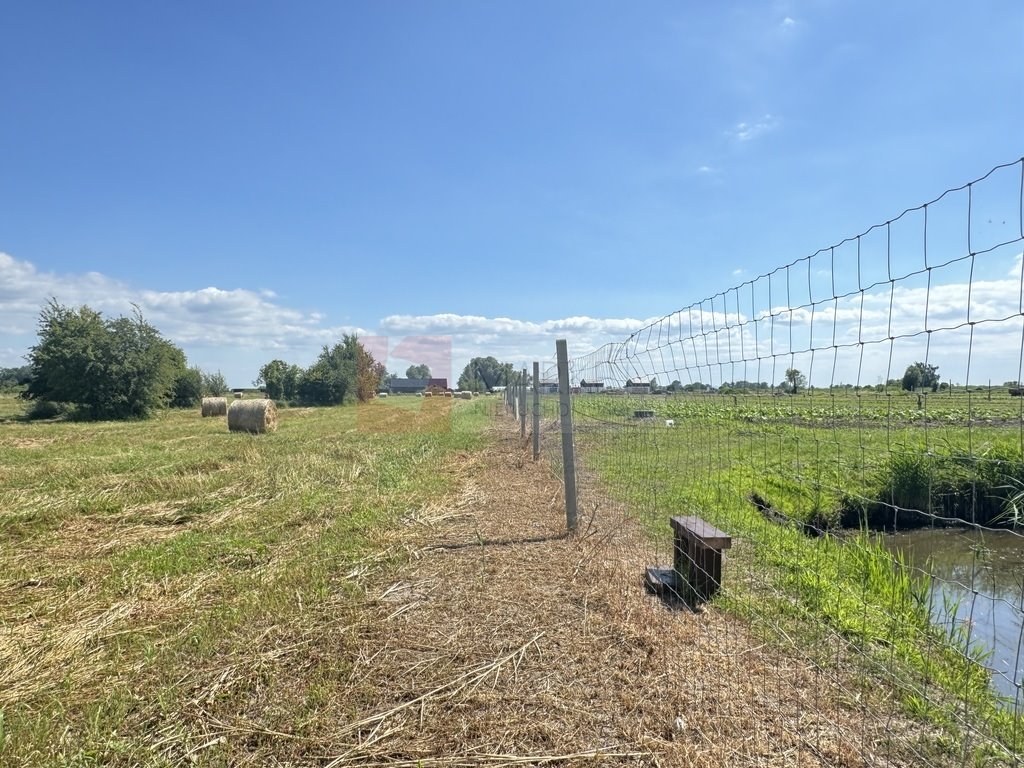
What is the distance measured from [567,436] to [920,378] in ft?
10.8

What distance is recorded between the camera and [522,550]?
4.68 meters

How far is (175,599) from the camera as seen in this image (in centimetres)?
374

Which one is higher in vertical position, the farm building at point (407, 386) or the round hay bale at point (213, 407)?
the farm building at point (407, 386)

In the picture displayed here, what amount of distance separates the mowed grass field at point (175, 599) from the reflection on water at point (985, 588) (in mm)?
2871

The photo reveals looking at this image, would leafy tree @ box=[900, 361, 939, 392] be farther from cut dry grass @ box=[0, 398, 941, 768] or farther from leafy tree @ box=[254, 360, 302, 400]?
leafy tree @ box=[254, 360, 302, 400]

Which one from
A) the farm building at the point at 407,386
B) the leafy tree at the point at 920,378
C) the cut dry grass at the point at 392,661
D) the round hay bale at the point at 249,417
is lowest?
the cut dry grass at the point at 392,661

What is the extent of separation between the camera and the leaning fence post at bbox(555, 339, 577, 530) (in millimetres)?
5074

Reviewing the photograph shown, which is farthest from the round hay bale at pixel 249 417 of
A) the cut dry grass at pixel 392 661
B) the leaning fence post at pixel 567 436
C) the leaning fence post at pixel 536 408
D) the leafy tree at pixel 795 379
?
the leafy tree at pixel 795 379

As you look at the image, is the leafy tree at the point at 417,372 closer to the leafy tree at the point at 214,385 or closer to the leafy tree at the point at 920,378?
the leafy tree at the point at 214,385

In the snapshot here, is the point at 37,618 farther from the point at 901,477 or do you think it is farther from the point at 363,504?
the point at 901,477

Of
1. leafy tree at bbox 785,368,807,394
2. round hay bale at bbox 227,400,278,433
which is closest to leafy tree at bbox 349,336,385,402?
round hay bale at bbox 227,400,278,433

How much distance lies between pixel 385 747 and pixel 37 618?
278 cm

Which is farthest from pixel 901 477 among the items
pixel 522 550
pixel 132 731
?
pixel 132 731

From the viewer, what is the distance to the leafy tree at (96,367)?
2750cm
